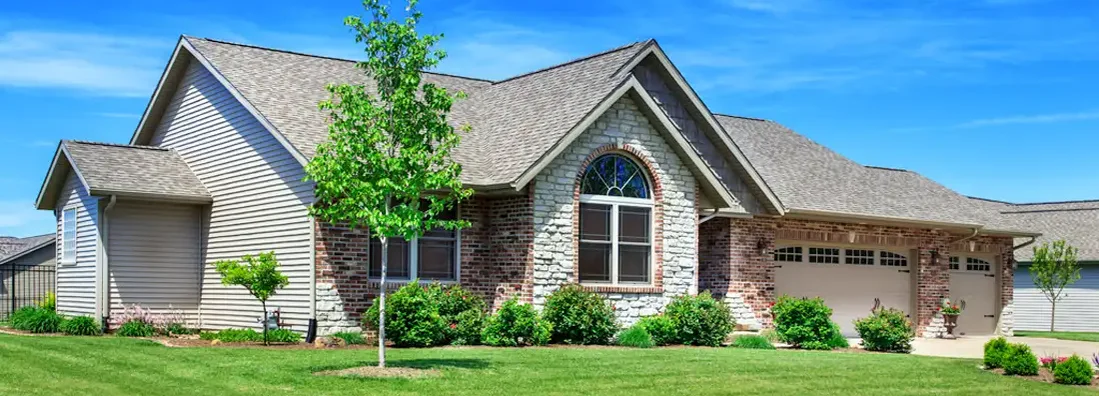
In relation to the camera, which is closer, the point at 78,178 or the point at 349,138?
the point at 349,138

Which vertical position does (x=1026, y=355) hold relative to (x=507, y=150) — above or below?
below

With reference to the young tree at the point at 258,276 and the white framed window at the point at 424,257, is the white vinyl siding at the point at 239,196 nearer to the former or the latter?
the young tree at the point at 258,276

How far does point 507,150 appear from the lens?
79.3 ft

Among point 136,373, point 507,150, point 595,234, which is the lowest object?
point 136,373

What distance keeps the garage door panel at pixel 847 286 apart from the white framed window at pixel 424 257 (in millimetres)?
8611

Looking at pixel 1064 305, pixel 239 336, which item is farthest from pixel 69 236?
pixel 1064 305

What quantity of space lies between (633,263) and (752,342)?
2.76 metres

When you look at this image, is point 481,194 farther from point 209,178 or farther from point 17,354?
point 17,354

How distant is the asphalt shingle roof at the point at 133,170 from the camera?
24.2m

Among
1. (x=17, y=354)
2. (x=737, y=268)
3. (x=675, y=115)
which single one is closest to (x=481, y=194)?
(x=675, y=115)

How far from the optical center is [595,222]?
24562 mm

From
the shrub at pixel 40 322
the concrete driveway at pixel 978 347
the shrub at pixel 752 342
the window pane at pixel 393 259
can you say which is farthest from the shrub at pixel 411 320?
the concrete driveway at pixel 978 347

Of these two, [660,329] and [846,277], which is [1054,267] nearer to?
[846,277]

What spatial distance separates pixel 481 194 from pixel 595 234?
2462mm
